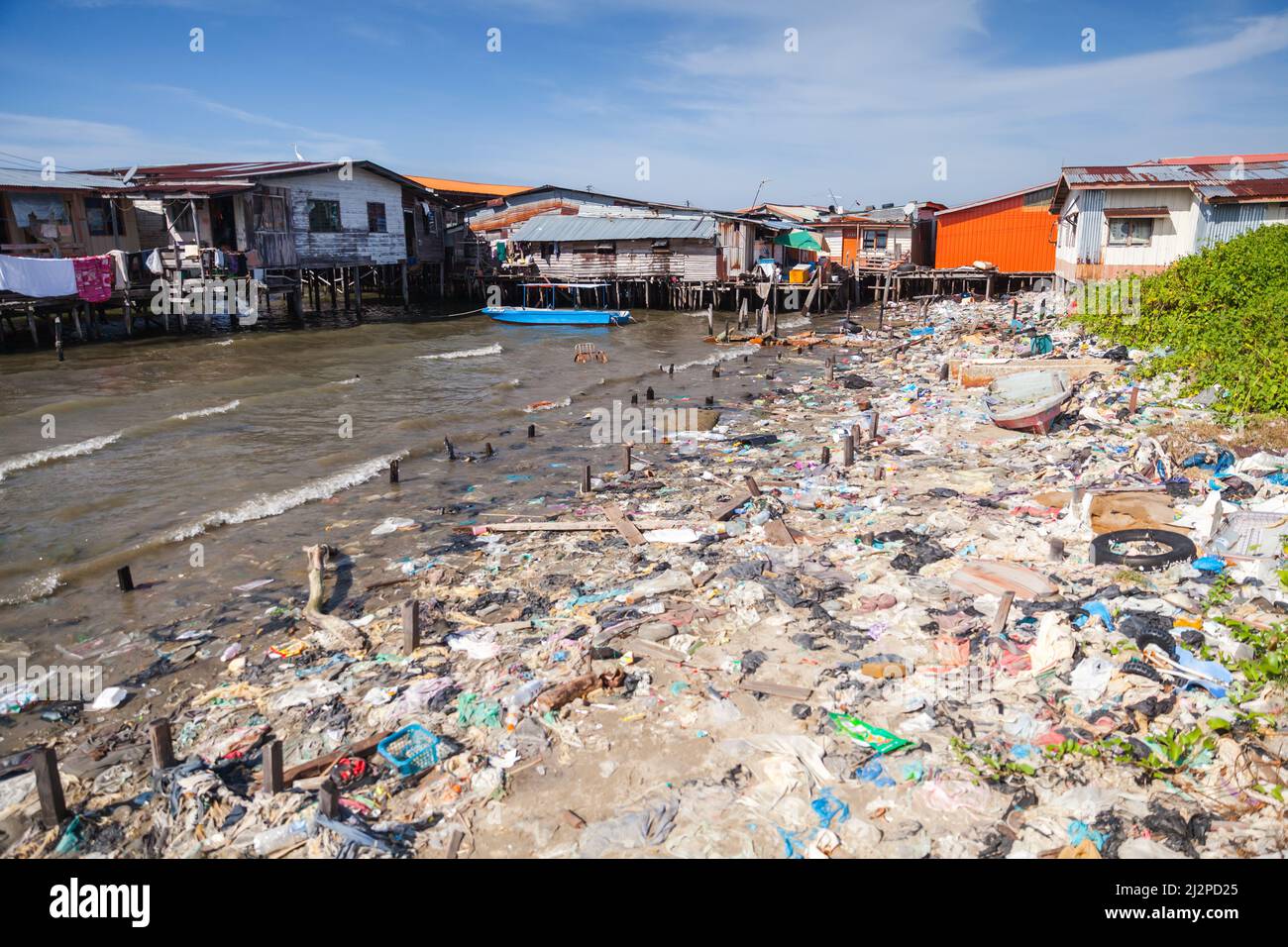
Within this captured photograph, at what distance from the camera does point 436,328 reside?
109ft

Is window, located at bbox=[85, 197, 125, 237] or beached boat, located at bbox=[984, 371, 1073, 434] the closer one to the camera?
beached boat, located at bbox=[984, 371, 1073, 434]

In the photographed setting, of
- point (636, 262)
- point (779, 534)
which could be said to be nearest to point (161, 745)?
point (779, 534)

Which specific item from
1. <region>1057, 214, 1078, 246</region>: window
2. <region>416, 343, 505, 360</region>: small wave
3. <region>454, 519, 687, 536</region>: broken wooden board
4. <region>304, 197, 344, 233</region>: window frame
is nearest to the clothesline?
<region>304, 197, 344, 233</region>: window frame

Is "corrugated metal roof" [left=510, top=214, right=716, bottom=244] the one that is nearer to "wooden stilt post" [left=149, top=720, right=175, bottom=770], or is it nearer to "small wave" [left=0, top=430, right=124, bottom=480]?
"small wave" [left=0, top=430, right=124, bottom=480]

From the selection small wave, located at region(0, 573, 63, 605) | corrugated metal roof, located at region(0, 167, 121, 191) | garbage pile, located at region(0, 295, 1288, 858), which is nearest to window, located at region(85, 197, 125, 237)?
corrugated metal roof, located at region(0, 167, 121, 191)

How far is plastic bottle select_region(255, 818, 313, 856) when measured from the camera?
180 inches

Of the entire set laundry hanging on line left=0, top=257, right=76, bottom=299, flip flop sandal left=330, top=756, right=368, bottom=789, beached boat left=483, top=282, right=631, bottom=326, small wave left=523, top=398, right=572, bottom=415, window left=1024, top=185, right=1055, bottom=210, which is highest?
window left=1024, top=185, right=1055, bottom=210

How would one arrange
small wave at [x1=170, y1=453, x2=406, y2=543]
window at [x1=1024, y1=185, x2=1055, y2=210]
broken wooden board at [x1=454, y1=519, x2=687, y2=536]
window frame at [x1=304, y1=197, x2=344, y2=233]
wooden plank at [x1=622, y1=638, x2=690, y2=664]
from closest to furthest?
wooden plank at [x1=622, y1=638, x2=690, y2=664]
broken wooden board at [x1=454, y1=519, x2=687, y2=536]
small wave at [x1=170, y1=453, x2=406, y2=543]
window frame at [x1=304, y1=197, x2=344, y2=233]
window at [x1=1024, y1=185, x2=1055, y2=210]

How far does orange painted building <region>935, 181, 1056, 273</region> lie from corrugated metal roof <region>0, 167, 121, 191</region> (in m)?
36.4

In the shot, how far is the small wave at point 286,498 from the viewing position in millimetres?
10859

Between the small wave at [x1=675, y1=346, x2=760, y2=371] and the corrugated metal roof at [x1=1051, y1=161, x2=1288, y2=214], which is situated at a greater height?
the corrugated metal roof at [x1=1051, y1=161, x2=1288, y2=214]

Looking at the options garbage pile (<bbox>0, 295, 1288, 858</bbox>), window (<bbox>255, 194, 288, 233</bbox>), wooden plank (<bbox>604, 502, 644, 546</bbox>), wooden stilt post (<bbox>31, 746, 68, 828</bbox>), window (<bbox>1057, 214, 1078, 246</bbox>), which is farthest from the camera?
window (<bbox>255, 194, 288, 233</bbox>)

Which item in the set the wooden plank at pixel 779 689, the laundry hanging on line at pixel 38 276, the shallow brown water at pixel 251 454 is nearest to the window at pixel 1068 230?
the shallow brown water at pixel 251 454
